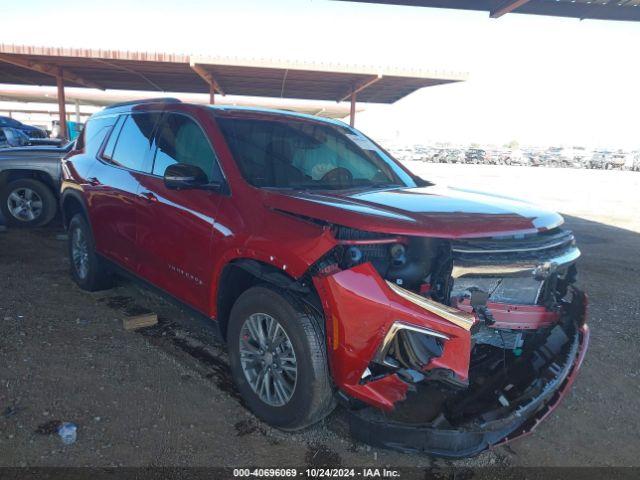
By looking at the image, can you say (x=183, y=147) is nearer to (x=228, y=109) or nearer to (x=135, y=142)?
(x=228, y=109)

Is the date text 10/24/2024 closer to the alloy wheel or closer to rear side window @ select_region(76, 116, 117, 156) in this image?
rear side window @ select_region(76, 116, 117, 156)

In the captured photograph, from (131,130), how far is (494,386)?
3.48 metres

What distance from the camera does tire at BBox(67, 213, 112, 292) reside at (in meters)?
4.60

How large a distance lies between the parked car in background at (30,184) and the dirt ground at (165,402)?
10.3 feet

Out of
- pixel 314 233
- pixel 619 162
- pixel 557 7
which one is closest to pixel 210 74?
pixel 557 7

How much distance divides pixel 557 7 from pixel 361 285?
8.96 m

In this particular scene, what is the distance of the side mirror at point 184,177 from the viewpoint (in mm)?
2910

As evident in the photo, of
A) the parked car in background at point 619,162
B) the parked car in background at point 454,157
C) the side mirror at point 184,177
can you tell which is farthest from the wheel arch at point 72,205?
the parked car in background at point 619,162

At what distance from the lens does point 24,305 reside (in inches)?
177

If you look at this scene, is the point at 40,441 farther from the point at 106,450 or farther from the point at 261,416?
the point at 261,416

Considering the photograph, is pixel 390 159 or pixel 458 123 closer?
pixel 390 159

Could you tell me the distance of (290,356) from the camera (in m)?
2.55

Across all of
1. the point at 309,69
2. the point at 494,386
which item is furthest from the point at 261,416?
the point at 309,69

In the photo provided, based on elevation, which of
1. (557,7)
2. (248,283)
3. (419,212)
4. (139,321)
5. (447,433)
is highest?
(557,7)
